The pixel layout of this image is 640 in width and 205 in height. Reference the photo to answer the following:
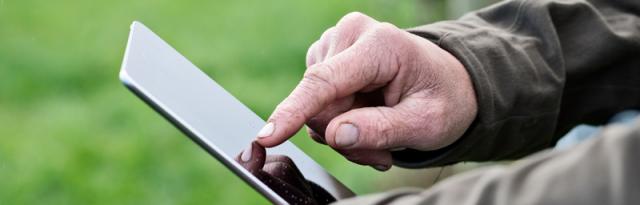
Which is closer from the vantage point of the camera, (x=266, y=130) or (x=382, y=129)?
(x=266, y=130)

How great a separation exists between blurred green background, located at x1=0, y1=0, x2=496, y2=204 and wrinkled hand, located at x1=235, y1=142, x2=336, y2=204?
4.76ft

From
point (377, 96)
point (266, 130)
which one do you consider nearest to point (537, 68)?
point (377, 96)

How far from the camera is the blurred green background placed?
3.34 metres

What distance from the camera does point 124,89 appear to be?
405cm

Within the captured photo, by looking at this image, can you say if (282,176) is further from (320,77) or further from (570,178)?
(570,178)

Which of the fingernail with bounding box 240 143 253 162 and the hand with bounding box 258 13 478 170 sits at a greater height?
the fingernail with bounding box 240 143 253 162

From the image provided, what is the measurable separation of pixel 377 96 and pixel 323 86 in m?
0.18

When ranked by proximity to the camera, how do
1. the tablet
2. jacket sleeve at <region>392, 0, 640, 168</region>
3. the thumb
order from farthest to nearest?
1. jacket sleeve at <region>392, 0, 640, 168</region>
2. the thumb
3. the tablet

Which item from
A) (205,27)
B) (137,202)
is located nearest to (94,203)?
(137,202)

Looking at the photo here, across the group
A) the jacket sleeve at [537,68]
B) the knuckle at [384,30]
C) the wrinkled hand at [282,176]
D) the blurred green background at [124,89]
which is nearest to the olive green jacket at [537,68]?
the jacket sleeve at [537,68]

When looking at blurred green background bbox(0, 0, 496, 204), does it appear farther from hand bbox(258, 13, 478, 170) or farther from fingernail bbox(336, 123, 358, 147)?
fingernail bbox(336, 123, 358, 147)

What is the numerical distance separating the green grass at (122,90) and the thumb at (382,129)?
68.3 inches

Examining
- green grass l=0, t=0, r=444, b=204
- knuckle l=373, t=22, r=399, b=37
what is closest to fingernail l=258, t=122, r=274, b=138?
knuckle l=373, t=22, r=399, b=37

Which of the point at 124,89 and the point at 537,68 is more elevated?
the point at 537,68
